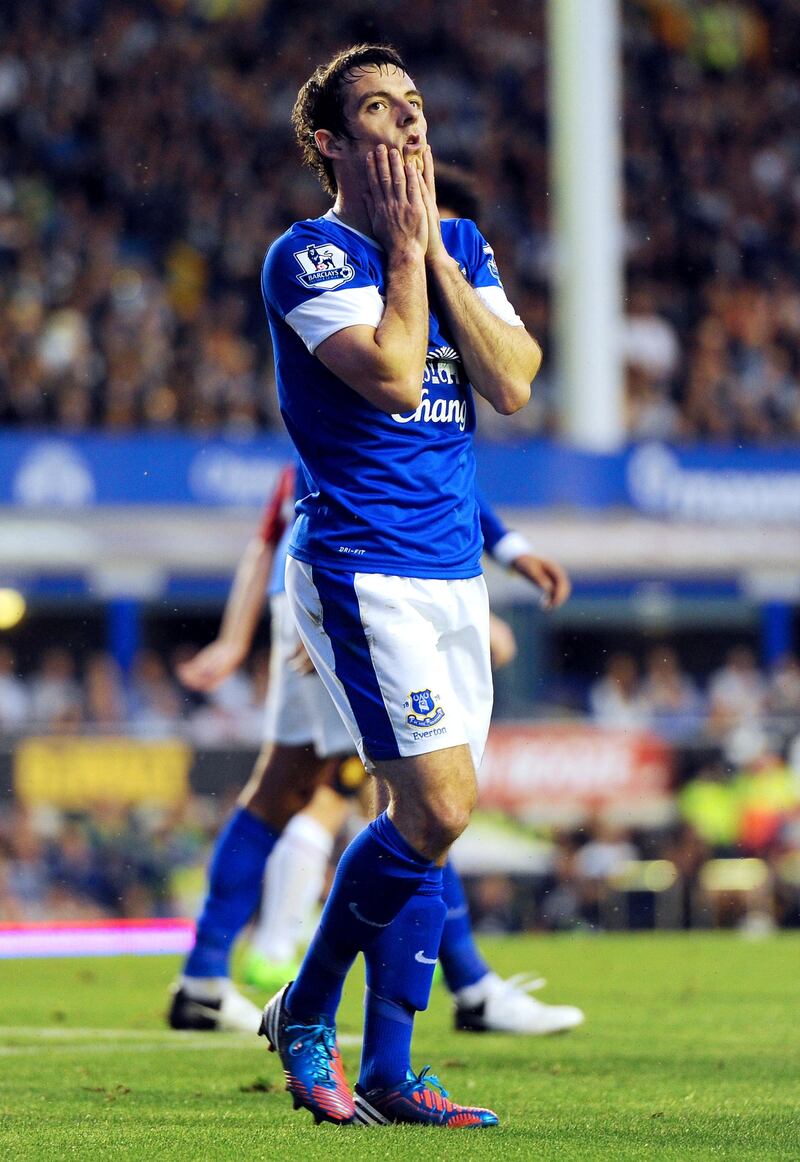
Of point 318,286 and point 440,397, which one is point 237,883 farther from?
point 318,286

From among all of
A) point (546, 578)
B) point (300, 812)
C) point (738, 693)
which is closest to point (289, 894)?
point (300, 812)

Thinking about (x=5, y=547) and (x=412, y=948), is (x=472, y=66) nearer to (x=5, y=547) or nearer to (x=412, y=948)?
(x=5, y=547)

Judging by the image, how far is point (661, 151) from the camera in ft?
77.5

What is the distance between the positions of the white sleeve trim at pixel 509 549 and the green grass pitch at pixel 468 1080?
133 cm

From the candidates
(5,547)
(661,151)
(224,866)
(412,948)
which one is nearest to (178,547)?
(5,547)

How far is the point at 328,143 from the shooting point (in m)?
4.05

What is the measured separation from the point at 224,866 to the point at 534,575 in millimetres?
1349

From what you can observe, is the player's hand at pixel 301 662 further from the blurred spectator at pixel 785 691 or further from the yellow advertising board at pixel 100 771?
the blurred spectator at pixel 785 691

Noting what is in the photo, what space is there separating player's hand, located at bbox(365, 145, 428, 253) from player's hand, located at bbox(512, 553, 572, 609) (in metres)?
1.42

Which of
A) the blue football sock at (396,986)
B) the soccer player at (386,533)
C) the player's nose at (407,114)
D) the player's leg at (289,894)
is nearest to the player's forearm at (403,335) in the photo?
the soccer player at (386,533)

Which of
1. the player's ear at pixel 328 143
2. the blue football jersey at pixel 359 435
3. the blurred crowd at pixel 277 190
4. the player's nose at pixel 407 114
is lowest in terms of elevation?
the blue football jersey at pixel 359 435

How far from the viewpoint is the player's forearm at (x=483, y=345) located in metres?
3.96

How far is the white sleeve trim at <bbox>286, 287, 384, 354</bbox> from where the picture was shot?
386cm

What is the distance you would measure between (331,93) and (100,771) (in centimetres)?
850
